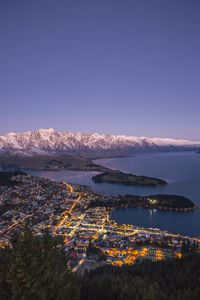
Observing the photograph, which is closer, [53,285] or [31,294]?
[31,294]

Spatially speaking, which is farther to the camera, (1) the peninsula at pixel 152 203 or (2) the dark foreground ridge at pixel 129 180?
(2) the dark foreground ridge at pixel 129 180

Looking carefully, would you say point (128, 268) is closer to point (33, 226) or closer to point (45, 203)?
point (33, 226)

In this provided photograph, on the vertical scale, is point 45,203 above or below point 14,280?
below

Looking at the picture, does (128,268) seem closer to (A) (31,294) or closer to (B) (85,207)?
(A) (31,294)

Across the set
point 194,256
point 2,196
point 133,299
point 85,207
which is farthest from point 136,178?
point 133,299

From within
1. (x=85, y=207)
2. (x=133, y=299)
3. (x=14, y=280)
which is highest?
(x=14, y=280)

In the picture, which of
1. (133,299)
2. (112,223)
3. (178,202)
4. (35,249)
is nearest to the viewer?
(35,249)

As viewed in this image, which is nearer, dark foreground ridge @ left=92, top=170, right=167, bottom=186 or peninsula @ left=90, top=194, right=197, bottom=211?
peninsula @ left=90, top=194, right=197, bottom=211

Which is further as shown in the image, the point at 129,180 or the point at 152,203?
the point at 129,180

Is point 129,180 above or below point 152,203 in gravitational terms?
above

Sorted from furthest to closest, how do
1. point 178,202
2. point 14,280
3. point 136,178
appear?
1. point 136,178
2. point 178,202
3. point 14,280
